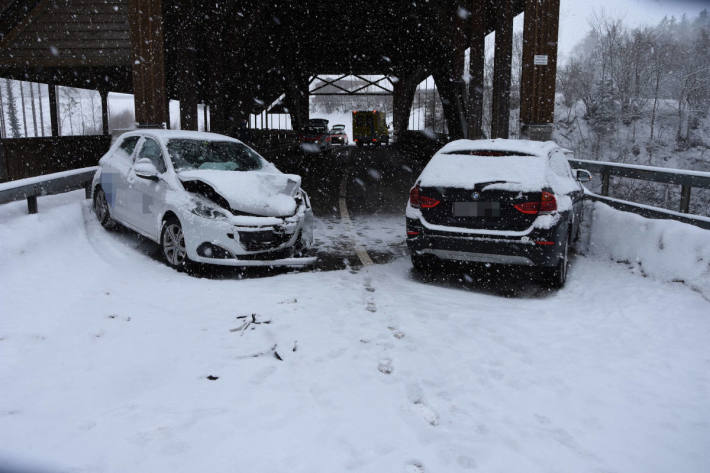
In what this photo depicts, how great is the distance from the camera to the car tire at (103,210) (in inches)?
337

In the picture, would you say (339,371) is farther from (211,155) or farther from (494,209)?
(211,155)

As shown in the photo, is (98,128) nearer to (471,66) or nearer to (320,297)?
(471,66)

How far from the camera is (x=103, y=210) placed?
28.3 feet

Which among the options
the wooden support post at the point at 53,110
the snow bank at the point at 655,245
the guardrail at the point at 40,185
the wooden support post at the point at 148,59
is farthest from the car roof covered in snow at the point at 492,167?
the wooden support post at the point at 53,110

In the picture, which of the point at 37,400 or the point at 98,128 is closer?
the point at 37,400

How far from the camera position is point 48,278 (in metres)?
6.08

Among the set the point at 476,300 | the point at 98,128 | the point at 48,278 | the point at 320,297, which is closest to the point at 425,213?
the point at 476,300

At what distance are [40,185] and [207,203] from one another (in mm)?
2804

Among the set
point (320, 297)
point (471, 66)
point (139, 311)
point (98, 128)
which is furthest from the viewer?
point (98, 128)

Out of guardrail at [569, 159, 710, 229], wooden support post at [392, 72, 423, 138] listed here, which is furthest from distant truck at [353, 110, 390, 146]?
guardrail at [569, 159, 710, 229]

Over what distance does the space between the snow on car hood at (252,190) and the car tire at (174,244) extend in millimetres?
584

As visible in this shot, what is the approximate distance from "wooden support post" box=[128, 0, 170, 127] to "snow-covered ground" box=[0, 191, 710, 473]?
24.0 feet

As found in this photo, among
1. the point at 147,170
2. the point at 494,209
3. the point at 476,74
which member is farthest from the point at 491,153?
the point at 476,74

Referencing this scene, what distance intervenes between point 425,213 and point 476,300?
3.79ft
